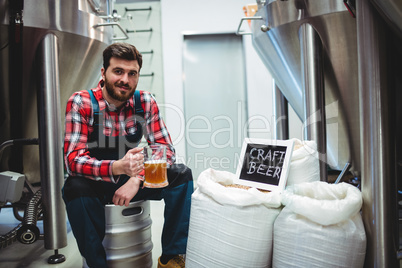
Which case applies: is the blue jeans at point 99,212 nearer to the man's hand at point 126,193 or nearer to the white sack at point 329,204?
the man's hand at point 126,193

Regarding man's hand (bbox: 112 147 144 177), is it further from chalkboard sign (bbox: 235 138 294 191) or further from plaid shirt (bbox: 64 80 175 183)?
chalkboard sign (bbox: 235 138 294 191)

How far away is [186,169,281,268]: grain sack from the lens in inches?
39.6

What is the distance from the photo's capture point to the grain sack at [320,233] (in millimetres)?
915

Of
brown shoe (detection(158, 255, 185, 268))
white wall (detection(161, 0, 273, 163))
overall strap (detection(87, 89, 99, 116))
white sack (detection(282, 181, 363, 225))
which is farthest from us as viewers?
white wall (detection(161, 0, 273, 163))

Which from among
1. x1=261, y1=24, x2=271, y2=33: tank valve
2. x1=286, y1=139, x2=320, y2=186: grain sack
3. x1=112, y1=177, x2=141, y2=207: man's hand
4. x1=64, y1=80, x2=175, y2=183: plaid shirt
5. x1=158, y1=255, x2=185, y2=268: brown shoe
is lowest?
x1=158, y1=255, x2=185, y2=268: brown shoe

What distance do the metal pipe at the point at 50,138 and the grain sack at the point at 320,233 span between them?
1.06 m

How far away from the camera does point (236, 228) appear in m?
1.01

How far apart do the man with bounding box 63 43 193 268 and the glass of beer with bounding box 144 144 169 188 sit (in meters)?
0.04

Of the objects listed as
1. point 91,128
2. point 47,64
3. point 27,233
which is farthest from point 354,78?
point 27,233

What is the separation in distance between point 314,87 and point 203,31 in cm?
227

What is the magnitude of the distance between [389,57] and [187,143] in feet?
9.42

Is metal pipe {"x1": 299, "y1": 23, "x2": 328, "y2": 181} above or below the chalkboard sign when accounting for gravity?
above

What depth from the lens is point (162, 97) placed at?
12.0ft

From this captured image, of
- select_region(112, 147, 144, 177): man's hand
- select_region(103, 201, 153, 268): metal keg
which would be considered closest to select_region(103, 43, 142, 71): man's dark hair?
select_region(112, 147, 144, 177): man's hand
